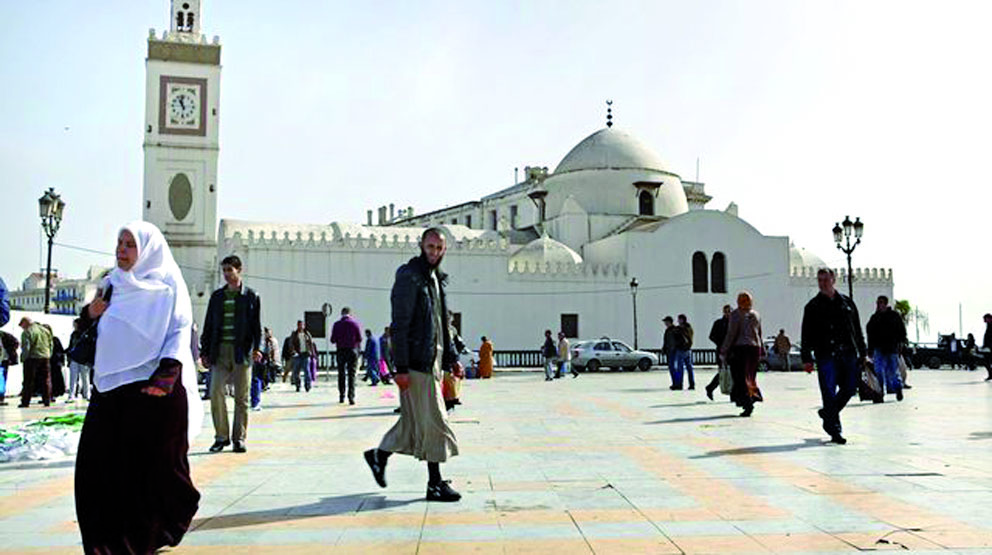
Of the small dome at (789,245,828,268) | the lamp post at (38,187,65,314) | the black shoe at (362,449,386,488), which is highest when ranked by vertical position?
the small dome at (789,245,828,268)

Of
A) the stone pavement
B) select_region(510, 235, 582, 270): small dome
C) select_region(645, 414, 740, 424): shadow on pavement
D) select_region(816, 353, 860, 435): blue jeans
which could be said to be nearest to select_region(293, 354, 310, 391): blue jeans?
the stone pavement

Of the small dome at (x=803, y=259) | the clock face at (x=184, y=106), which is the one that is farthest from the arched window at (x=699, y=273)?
the clock face at (x=184, y=106)

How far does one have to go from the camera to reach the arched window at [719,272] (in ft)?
147

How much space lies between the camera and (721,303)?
4444 centimetres

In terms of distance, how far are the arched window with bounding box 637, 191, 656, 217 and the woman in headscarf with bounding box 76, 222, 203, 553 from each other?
46.7m

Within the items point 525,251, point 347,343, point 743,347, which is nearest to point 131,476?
point 743,347

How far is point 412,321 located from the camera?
240 inches

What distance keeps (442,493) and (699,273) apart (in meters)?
39.9

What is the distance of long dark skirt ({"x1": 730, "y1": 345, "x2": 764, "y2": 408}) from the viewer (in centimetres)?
1211

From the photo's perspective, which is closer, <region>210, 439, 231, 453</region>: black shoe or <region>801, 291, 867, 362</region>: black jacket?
<region>210, 439, 231, 453</region>: black shoe

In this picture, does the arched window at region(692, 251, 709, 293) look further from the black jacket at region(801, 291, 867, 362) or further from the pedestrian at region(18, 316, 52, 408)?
the black jacket at region(801, 291, 867, 362)

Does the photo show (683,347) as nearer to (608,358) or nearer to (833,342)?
(833,342)

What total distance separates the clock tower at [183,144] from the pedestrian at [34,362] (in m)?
36.2

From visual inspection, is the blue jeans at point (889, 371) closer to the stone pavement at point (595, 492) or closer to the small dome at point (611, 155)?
the stone pavement at point (595, 492)
